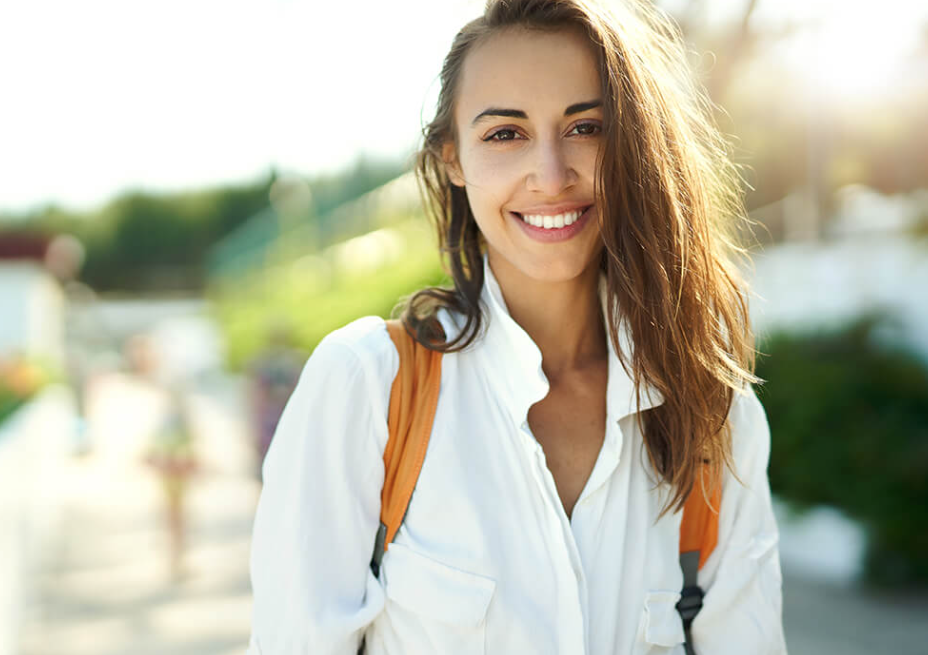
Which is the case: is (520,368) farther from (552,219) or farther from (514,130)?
(514,130)

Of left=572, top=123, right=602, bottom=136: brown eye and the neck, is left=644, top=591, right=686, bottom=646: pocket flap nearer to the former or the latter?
the neck

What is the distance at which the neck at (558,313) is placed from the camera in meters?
1.85

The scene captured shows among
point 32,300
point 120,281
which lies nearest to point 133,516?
point 32,300

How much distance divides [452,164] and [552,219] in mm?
295

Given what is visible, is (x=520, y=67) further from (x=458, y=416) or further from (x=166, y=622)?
(x=166, y=622)

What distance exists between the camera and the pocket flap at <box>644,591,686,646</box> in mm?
1638

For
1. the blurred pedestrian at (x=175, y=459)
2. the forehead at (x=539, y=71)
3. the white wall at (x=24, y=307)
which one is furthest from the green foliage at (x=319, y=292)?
the forehead at (x=539, y=71)

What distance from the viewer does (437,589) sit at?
1.54 meters

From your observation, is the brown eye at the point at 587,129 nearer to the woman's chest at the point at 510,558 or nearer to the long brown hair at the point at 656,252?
the long brown hair at the point at 656,252

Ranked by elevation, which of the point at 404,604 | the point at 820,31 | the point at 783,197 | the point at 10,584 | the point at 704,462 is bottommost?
the point at 10,584

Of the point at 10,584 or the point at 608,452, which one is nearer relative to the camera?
the point at 608,452

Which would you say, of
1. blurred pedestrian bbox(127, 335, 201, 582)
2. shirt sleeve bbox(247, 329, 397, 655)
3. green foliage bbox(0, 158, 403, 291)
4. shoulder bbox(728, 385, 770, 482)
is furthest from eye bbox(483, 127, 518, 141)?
green foliage bbox(0, 158, 403, 291)

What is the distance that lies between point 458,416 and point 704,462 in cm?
50

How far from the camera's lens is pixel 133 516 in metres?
8.83
